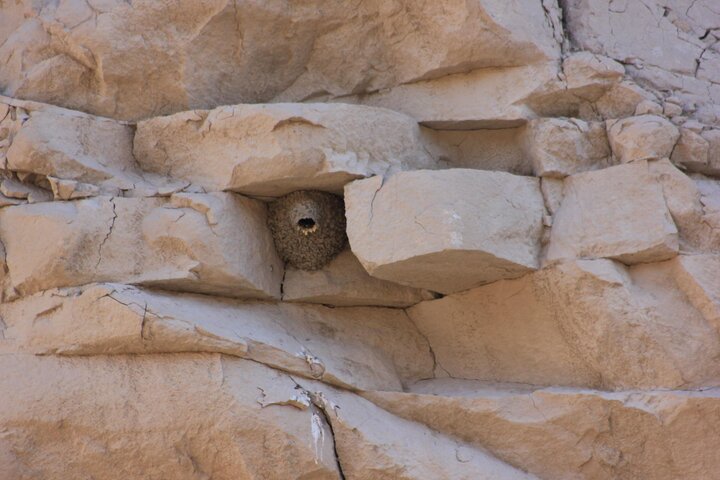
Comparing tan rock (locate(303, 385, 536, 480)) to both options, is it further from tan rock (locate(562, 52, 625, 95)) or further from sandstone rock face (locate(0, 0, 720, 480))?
tan rock (locate(562, 52, 625, 95))

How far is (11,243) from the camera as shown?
3.94 metres

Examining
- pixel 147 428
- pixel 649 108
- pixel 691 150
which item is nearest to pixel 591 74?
pixel 649 108

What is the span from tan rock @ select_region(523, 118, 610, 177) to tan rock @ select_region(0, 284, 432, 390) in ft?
4.34

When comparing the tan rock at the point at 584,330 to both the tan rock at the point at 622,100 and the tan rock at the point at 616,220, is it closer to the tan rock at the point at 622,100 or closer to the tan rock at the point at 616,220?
the tan rock at the point at 616,220

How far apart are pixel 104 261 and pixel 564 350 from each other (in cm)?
225

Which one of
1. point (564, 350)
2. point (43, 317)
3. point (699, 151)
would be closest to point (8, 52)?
point (43, 317)

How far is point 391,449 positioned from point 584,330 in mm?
1073

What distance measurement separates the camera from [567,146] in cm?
421

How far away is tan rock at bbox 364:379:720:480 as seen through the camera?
145 inches

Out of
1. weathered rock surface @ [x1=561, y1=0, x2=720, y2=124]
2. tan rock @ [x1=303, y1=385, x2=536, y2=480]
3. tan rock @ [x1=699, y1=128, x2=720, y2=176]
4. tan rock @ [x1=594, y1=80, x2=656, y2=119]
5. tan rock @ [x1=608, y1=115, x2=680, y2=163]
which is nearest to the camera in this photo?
tan rock @ [x1=303, y1=385, x2=536, y2=480]

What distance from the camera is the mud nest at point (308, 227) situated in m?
4.21

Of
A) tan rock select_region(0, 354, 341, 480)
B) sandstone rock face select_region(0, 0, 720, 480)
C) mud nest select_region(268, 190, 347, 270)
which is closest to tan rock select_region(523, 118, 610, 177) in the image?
sandstone rock face select_region(0, 0, 720, 480)

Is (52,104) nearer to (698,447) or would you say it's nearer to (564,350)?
(564,350)

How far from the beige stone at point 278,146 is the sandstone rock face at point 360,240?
14 millimetres
